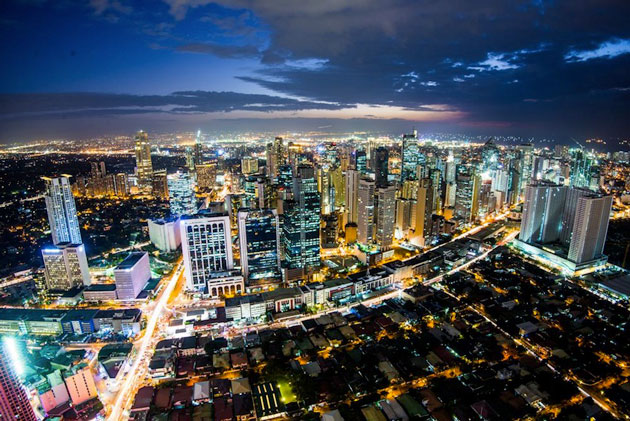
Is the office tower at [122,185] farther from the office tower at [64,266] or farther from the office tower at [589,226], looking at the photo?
the office tower at [589,226]

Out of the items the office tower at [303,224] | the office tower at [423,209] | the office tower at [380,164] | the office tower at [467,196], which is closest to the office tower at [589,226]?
the office tower at [423,209]

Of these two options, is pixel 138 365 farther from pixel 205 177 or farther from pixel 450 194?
pixel 205 177

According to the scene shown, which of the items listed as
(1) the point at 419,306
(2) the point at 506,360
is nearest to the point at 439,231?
(1) the point at 419,306

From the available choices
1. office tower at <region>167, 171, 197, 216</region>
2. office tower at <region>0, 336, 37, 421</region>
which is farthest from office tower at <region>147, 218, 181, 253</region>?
office tower at <region>0, 336, 37, 421</region>

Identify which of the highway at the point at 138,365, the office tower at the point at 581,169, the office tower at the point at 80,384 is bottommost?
the highway at the point at 138,365

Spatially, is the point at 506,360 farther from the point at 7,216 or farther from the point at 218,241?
the point at 7,216

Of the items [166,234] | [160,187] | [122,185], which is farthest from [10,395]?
[122,185]
